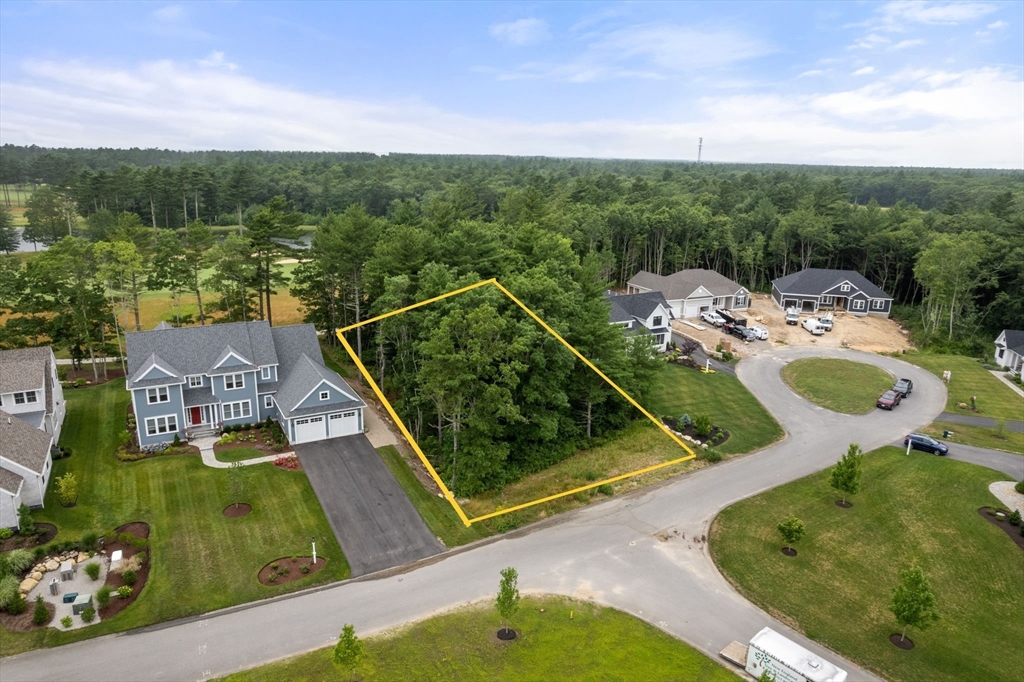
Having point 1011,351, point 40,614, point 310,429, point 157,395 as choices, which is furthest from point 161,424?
point 1011,351

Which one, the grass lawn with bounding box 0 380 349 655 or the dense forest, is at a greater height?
the dense forest

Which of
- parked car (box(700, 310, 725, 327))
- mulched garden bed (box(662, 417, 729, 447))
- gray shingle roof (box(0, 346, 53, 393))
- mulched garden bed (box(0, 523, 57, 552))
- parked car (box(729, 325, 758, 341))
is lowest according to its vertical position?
mulched garden bed (box(0, 523, 57, 552))

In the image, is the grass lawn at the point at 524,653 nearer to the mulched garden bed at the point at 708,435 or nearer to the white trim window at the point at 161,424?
the mulched garden bed at the point at 708,435

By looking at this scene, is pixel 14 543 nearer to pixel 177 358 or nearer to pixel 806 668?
pixel 177 358

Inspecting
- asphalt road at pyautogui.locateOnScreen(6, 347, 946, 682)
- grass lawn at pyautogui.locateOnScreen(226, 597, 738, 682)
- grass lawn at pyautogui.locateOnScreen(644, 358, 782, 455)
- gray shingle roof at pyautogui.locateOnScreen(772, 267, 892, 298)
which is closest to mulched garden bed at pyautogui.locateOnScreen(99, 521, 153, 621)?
asphalt road at pyautogui.locateOnScreen(6, 347, 946, 682)

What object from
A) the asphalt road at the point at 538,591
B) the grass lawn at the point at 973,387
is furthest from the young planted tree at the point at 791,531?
the grass lawn at the point at 973,387

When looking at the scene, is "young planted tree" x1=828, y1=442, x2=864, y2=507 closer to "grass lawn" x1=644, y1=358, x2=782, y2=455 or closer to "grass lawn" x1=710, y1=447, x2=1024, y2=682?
"grass lawn" x1=710, y1=447, x2=1024, y2=682

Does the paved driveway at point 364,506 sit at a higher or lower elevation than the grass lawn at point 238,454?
lower

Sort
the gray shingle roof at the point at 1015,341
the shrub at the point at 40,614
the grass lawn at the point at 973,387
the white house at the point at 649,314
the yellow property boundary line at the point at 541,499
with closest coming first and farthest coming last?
the shrub at the point at 40,614
the yellow property boundary line at the point at 541,499
the grass lawn at the point at 973,387
the gray shingle roof at the point at 1015,341
the white house at the point at 649,314
